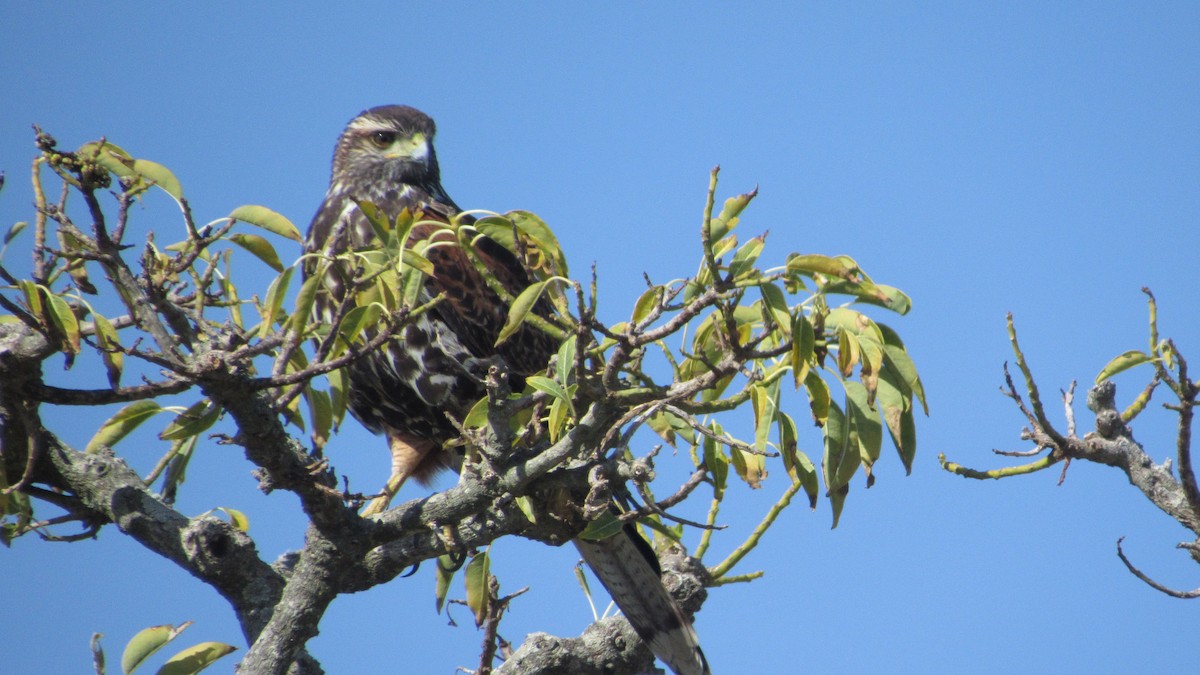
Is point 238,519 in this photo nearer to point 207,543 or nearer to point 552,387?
point 207,543

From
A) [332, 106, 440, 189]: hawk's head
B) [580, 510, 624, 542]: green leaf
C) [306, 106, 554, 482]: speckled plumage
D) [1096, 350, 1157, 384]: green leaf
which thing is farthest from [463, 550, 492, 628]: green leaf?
[332, 106, 440, 189]: hawk's head

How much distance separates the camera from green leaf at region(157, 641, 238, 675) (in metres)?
2.56

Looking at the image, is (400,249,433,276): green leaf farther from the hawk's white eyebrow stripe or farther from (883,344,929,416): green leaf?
the hawk's white eyebrow stripe

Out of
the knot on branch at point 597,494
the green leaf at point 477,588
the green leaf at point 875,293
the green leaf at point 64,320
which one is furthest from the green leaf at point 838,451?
the green leaf at point 64,320

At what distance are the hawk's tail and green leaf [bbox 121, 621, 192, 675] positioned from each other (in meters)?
1.24

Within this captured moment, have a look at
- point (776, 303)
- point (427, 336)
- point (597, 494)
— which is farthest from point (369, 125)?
point (776, 303)

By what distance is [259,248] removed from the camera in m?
2.08

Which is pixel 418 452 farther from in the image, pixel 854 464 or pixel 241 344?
pixel 854 464

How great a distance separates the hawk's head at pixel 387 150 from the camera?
4.50 m

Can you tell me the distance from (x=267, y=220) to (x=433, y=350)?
63.1 inches

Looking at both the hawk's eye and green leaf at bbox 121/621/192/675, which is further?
the hawk's eye

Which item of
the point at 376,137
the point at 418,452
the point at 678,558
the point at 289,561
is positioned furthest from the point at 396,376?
the point at 376,137

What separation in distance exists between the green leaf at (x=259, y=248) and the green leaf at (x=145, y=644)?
991 millimetres

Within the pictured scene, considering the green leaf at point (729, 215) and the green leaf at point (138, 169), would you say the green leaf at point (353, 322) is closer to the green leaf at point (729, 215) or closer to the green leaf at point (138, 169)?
the green leaf at point (138, 169)
